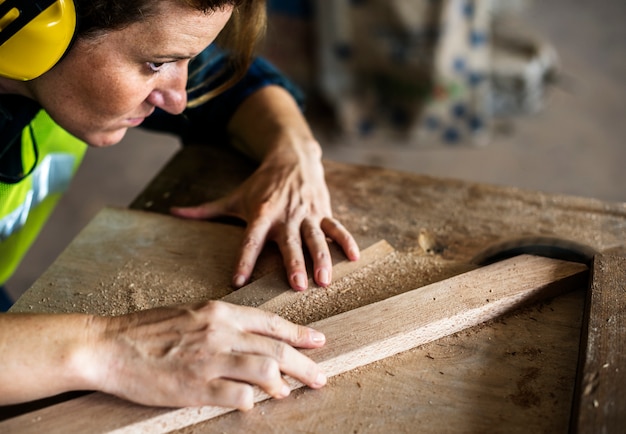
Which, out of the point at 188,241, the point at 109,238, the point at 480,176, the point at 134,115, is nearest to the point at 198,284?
the point at 188,241

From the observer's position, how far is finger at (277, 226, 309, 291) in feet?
4.45

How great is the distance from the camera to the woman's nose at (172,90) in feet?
4.56

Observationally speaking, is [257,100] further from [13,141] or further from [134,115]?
[13,141]

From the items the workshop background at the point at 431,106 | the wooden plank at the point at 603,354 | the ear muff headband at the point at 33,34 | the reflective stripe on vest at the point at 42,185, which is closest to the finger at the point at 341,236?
the wooden plank at the point at 603,354

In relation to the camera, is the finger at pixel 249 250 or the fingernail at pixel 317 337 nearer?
the fingernail at pixel 317 337

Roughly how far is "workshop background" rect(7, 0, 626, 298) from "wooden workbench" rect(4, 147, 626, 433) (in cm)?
202

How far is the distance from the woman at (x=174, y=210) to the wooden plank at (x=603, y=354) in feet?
1.50

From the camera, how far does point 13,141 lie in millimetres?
1529

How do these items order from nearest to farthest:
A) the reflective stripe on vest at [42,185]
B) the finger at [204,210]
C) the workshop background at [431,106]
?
the finger at [204,210], the reflective stripe on vest at [42,185], the workshop background at [431,106]

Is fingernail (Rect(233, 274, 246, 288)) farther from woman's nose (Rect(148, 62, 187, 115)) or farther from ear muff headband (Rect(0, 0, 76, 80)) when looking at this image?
ear muff headband (Rect(0, 0, 76, 80))

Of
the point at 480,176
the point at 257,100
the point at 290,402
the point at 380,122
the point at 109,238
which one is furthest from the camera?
the point at 380,122

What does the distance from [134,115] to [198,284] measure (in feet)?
1.34

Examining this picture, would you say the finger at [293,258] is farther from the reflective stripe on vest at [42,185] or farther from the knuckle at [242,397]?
the reflective stripe on vest at [42,185]

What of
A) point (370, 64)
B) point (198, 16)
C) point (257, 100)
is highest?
point (198, 16)
